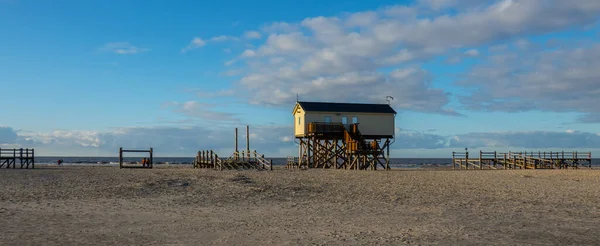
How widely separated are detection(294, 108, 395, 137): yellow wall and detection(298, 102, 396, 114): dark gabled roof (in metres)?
0.32

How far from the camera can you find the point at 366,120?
1799 inches

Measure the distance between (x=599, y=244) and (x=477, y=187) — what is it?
13586 millimetres

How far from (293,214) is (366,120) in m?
31.1

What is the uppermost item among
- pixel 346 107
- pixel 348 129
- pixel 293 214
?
pixel 346 107

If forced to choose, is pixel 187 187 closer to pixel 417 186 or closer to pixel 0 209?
pixel 0 209

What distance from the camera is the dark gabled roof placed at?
45.1m

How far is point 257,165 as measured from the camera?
42469mm

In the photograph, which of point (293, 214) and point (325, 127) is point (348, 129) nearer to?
point (325, 127)

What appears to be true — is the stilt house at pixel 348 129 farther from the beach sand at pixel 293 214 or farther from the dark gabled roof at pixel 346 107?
the beach sand at pixel 293 214

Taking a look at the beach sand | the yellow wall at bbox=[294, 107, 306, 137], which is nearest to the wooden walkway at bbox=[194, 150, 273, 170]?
the yellow wall at bbox=[294, 107, 306, 137]

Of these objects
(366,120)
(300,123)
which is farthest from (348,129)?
(300,123)

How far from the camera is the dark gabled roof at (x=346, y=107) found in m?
45.1

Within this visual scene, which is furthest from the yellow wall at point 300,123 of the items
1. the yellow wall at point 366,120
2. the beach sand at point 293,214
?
the beach sand at point 293,214

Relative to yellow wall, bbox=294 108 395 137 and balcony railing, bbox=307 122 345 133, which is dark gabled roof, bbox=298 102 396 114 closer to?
yellow wall, bbox=294 108 395 137
